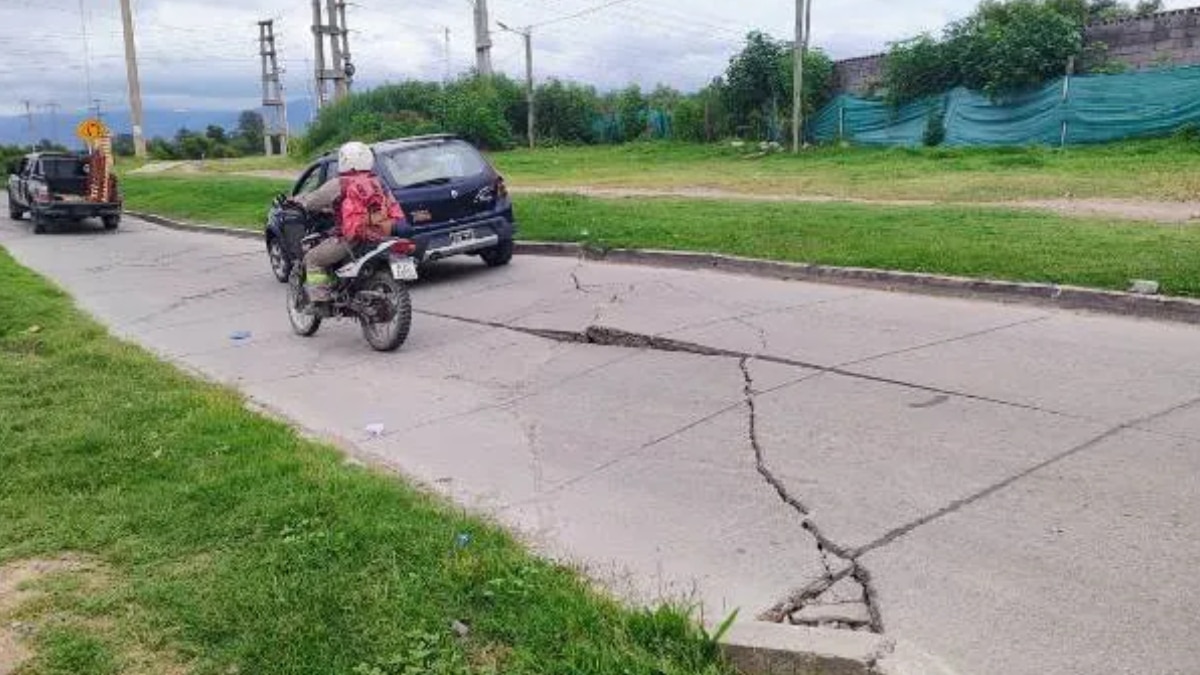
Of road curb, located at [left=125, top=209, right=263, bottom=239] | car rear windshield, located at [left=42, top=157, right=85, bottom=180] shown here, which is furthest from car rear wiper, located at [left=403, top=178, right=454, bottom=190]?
car rear windshield, located at [left=42, top=157, right=85, bottom=180]

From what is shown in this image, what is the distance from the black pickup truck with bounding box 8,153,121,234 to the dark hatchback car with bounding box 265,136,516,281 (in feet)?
49.2

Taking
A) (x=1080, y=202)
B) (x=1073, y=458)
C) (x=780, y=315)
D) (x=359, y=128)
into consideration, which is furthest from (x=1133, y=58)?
(x=359, y=128)

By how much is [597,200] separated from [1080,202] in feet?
25.8

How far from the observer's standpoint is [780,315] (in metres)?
9.06

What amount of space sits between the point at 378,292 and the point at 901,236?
6.04 m

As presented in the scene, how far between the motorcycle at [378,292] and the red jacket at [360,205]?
0.47 feet

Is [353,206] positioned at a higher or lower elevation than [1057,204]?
higher

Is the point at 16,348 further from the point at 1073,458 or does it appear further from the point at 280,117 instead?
the point at 280,117

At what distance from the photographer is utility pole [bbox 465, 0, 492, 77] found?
4312 cm

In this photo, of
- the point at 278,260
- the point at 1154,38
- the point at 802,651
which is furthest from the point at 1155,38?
the point at 802,651

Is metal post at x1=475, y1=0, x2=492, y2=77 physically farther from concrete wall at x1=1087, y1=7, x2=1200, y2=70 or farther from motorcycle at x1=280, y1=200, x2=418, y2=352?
motorcycle at x1=280, y1=200, x2=418, y2=352

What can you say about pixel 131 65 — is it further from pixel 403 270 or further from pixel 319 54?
A: pixel 403 270

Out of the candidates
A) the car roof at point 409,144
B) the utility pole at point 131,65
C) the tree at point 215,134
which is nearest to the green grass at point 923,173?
the car roof at point 409,144

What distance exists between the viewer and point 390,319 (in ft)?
29.6
